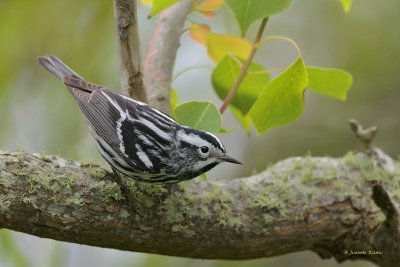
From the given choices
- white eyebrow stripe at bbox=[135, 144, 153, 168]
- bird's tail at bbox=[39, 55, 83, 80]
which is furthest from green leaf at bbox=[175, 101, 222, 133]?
bird's tail at bbox=[39, 55, 83, 80]

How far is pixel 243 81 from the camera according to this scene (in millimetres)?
3551

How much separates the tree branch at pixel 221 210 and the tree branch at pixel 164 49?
67 centimetres

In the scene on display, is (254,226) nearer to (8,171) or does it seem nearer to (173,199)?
(173,199)

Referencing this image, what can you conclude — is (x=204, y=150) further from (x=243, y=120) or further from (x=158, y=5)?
(x=158, y=5)

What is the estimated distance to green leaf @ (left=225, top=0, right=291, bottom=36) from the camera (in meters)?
2.93

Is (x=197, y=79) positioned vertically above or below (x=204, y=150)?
above

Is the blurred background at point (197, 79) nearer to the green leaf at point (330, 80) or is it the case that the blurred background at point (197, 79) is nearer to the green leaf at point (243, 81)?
the green leaf at point (243, 81)

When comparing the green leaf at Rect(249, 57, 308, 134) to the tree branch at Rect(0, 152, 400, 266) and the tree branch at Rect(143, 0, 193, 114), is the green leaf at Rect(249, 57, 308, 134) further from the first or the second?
the tree branch at Rect(143, 0, 193, 114)

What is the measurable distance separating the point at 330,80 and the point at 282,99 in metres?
0.39

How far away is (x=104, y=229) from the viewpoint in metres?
2.90

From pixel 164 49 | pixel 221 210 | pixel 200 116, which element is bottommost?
pixel 221 210

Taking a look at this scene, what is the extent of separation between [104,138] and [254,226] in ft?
3.10

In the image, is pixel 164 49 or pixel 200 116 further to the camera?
pixel 164 49

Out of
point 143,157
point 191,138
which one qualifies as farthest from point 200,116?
point 143,157
